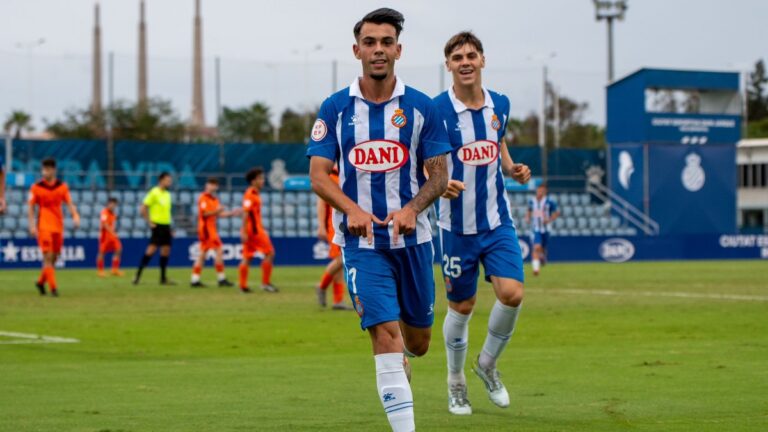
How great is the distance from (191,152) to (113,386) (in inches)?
1460

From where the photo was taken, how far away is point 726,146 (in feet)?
179

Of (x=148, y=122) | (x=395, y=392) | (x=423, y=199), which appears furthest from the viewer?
(x=148, y=122)

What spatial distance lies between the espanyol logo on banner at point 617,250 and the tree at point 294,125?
1474 centimetres

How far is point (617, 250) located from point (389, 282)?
39562 millimetres

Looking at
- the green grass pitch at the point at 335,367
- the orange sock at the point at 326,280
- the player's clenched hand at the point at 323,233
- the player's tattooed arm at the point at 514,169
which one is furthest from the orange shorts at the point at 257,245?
the player's tattooed arm at the point at 514,169

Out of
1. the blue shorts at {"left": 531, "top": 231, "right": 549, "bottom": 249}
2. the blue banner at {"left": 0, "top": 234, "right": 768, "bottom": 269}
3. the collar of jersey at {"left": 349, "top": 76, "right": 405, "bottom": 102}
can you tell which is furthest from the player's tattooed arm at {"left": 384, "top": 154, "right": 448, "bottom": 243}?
the blue banner at {"left": 0, "top": 234, "right": 768, "bottom": 269}

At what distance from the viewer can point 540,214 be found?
34.7m

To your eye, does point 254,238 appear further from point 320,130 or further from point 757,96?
point 757,96

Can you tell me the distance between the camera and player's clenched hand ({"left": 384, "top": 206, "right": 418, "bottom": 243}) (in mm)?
7180

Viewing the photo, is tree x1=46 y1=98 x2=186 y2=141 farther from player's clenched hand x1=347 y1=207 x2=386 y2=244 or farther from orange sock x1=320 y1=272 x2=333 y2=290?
player's clenched hand x1=347 y1=207 x2=386 y2=244

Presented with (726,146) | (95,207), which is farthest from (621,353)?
(726,146)

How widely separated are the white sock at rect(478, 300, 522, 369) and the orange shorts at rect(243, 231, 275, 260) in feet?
51.1

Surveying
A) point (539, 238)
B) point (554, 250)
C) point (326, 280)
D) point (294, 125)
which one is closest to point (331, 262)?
point (326, 280)

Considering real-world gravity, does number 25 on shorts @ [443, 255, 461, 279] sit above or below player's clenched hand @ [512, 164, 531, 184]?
below
